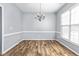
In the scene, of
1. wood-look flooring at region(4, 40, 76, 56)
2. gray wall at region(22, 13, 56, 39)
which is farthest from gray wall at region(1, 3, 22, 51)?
gray wall at region(22, 13, 56, 39)

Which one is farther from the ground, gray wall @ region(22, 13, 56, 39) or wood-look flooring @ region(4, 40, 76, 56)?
gray wall @ region(22, 13, 56, 39)

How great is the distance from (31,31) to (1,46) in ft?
14.2

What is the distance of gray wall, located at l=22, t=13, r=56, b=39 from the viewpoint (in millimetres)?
7609

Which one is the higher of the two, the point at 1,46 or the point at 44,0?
the point at 44,0

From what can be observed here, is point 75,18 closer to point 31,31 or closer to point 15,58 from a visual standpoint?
point 15,58

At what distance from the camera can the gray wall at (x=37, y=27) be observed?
7609 millimetres

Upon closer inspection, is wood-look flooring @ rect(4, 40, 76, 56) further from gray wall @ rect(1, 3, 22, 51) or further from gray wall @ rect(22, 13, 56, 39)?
gray wall @ rect(22, 13, 56, 39)

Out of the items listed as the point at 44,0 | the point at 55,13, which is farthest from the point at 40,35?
the point at 44,0

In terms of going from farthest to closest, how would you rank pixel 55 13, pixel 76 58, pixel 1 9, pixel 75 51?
pixel 55 13 < pixel 75 51 < pixel 1 9 < pixel 76 58

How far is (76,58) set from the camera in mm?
865

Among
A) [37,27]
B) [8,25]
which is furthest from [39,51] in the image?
[37,27]

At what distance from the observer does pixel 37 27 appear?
767 cm

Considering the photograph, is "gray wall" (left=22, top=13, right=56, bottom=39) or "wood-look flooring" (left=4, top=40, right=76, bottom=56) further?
"gray wall" (left=22, top=13, right=56, bottom=39)

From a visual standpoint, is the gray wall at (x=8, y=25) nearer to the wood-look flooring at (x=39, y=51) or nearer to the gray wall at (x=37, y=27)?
the wood-look flooring at (x=39, y=51)
